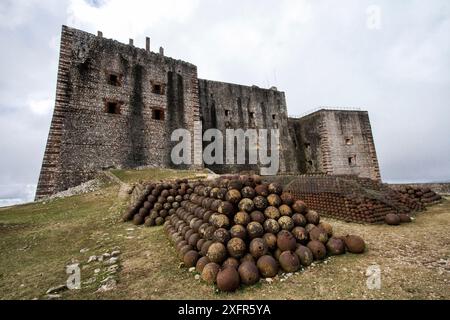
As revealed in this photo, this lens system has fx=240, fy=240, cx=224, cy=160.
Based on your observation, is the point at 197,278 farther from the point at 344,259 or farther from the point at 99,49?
the point at 99,49

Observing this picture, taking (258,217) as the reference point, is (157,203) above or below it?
above

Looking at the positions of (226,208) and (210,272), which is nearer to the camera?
(210,272)

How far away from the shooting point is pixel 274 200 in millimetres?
4312

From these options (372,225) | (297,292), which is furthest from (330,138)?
(297,292)

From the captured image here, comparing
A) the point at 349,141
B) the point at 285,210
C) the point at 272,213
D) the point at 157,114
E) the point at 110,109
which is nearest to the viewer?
the point at 272,213

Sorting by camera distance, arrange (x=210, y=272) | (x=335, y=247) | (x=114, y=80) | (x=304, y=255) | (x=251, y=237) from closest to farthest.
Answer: (x=210, y=272) < (x=304, y=255) < (x=251, y=237) < (x=335, y=247) < (x=114, y=80)

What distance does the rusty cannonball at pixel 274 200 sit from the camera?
4.29 meters

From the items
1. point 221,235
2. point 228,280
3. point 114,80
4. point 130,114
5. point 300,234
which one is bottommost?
point 228,280

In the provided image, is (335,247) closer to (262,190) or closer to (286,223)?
(286,223)

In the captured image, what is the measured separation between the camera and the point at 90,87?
13.9 metres

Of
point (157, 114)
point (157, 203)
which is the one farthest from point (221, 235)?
point (157, 114)

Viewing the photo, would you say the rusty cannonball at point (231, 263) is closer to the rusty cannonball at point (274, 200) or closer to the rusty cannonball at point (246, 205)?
the rusty cannonball at point (246, 205)

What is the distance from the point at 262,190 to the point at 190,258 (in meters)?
1.73

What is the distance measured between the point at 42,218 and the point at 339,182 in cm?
941
